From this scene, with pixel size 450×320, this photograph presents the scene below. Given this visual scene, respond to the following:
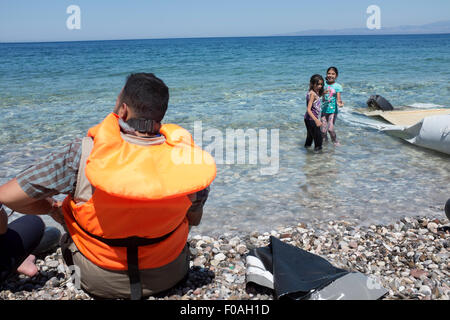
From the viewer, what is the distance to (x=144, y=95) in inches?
97.5

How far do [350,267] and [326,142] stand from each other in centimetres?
544

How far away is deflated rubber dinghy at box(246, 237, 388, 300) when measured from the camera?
9.47ft

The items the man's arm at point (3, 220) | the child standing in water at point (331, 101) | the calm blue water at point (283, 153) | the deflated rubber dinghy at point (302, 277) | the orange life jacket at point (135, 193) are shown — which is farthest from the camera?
the child standing in water at point (331, 101)

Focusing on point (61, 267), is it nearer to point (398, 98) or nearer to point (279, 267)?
point (279, 267)

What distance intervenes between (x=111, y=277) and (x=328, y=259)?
2.10 meters

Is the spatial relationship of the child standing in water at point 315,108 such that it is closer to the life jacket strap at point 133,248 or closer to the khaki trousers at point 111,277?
the khaki trousers at point 111,277

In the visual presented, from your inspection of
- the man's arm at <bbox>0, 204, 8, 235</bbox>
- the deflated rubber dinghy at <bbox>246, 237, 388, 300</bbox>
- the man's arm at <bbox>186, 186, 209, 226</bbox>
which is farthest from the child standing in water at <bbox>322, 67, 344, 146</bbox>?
the man's arm at <bbox>0, 204, 8, 235</bbox>

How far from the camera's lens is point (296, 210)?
5.36 meters

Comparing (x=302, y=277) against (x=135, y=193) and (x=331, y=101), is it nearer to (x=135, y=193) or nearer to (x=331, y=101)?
(x=135, y=193)

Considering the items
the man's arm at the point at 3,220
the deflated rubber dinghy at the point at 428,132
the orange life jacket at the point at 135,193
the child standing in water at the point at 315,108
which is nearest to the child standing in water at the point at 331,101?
the child standing in water at the point at 315,108

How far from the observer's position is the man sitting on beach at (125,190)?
2.21 metres

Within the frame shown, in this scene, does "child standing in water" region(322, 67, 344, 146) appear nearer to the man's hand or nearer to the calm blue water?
the calm blue water

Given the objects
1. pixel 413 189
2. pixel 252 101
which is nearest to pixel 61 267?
pixel 413 189

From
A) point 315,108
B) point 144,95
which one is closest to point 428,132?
point 315,108
